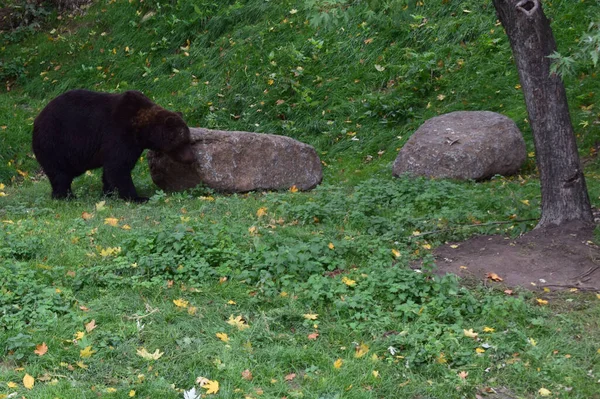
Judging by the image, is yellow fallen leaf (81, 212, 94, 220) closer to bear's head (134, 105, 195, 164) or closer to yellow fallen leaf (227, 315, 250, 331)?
bear's head (134, 105, 195, 164)

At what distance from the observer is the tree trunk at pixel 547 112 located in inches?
310

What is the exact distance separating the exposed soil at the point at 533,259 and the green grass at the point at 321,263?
276mm

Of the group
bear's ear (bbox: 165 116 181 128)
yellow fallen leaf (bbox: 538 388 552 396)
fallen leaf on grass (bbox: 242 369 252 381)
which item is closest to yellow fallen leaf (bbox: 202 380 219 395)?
fallen leaf on grass (bbox: 242 369 252 381)

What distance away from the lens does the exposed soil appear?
→ 7059 mm

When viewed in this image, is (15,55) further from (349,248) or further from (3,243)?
(349,248)

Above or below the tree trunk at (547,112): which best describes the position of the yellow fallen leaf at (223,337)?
below

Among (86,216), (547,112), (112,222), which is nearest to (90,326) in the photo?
(112,222)

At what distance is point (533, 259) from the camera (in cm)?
746

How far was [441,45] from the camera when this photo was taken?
15242 mm

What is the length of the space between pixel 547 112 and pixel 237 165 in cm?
488

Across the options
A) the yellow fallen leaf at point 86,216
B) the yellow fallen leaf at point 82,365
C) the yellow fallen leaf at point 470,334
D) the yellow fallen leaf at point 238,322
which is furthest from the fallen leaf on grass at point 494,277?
the yellow fallen leaf at point 86,216

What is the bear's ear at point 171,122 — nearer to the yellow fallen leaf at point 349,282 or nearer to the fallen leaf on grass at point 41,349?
the yellow fallen leaf at point 349,282

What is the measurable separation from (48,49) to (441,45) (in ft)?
32.9

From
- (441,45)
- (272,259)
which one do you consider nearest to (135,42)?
(441,45)
